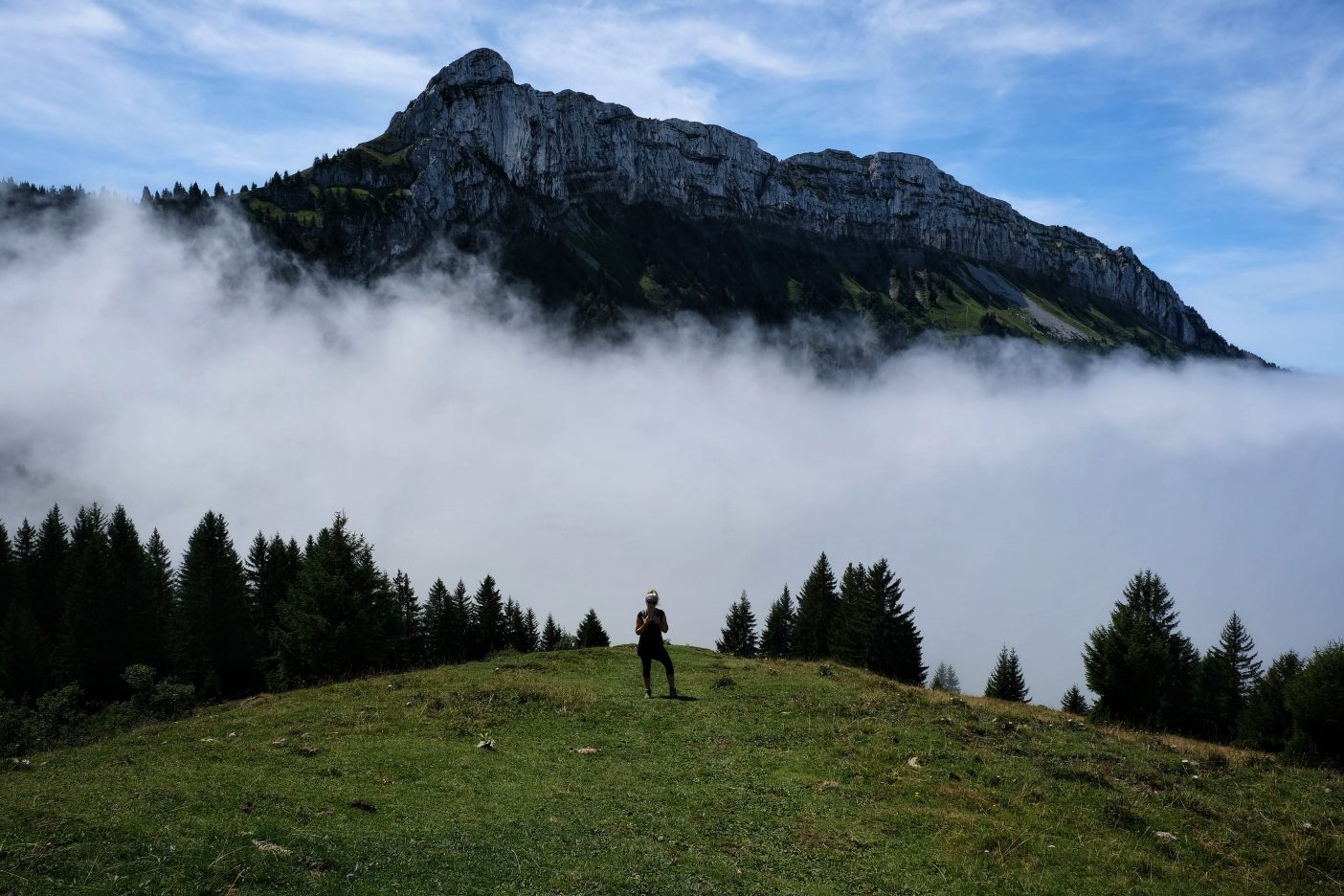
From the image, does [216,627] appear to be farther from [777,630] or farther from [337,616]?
[777,630]

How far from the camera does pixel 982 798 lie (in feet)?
60.0

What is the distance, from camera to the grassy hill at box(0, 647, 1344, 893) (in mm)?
13070

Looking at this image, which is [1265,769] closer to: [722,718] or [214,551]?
[722,718]

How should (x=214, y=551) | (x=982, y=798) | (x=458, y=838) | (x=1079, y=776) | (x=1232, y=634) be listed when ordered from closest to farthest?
(x=458, y=838) < (x=982, y=798) < (x=1079, y=776) < (x=214, y=551) < (x=1232, y=634)

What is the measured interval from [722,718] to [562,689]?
22.1ft

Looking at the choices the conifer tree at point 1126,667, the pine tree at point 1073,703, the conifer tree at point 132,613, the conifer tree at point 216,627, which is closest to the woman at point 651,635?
the conifer tree at point 1126,667

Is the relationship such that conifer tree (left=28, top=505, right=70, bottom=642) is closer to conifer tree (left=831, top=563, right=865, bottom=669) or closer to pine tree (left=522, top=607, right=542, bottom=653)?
pine tree (left=522, top=607, right=542, bottom=653)

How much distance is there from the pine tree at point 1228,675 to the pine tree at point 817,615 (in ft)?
146

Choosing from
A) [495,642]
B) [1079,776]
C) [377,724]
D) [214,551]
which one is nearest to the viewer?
[1079,776]

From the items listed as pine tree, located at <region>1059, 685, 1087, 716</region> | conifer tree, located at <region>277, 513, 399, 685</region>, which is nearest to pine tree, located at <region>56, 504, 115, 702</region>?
conifer tree, located at <region>277, 513, 399, 685</region>

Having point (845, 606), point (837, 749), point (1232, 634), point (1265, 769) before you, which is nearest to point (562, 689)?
point (837, 749)

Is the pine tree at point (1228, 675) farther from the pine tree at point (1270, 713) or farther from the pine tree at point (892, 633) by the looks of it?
the pine tree at point (892, 633)

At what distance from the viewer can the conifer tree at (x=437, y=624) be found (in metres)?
104

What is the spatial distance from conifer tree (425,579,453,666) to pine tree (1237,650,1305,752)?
3464 inches
